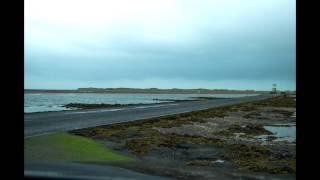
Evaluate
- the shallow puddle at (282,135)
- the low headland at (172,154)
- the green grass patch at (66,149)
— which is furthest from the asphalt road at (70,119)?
the shallow puddle at (282,135)

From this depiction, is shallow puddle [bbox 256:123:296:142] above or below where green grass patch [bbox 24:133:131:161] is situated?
below

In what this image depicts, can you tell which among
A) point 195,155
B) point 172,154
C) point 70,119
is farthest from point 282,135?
point 70,119

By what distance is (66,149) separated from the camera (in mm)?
15000

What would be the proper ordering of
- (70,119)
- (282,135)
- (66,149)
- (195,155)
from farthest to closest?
1. (70,119)
2. (282,135)
3. (195,155)
4. (66,149)

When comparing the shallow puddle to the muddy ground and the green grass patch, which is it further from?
the green grass patch

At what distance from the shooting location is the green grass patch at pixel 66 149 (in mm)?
12953

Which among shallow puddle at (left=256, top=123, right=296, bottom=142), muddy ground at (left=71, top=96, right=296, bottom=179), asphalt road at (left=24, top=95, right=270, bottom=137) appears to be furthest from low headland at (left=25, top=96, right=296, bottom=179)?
asphalt road at (left=24, top=95, right=270, bottom=137)

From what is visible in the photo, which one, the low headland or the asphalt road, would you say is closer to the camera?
the low headland

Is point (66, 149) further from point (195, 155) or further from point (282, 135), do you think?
point (282, 135)

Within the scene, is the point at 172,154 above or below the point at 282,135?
above

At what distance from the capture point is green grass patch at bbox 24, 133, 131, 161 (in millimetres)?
12953

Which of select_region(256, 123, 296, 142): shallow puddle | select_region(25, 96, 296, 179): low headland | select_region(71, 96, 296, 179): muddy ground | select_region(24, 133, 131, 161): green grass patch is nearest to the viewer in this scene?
select_region(71, 96, 296, 179): muddy ground

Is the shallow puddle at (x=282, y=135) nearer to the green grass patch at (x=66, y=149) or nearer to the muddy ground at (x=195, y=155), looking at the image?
the muddy ground at (x=195, y=155)
